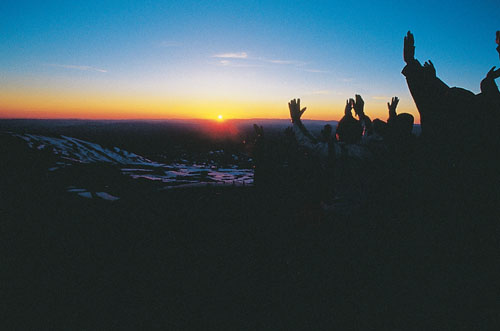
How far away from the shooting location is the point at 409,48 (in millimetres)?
2846

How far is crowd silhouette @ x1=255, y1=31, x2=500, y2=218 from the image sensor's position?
2418 mm

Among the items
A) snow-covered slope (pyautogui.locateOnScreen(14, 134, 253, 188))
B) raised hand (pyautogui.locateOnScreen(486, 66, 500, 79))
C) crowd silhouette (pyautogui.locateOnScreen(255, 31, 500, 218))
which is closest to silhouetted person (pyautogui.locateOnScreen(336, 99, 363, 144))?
crowd silhouette (pyautogui.locateOnScreen(255, 31, 500, 218))

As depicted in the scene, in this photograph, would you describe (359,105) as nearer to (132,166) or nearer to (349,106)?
(349,106)

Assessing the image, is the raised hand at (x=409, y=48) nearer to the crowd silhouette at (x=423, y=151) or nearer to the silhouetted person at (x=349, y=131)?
the crowd silhouette at (x=423, y=151)

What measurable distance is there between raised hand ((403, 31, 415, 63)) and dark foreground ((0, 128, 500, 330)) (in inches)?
64.3

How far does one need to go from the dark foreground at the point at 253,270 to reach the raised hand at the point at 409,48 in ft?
5.35

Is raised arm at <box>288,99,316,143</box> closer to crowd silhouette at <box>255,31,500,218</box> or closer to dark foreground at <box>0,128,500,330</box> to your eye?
crowd silhouette at <box>255,31,500,218</box>

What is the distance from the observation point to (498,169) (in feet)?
7.70

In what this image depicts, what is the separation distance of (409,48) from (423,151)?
1188 mm

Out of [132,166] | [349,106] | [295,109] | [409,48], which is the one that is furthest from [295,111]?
[132,166]

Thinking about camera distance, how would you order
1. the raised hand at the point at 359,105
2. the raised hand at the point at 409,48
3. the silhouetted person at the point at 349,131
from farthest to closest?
the raised hand at the point at 359,105 < the silhouetted person at the point at 349,131 < the raised hand at the point at 409,48

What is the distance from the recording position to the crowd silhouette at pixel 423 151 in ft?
7.93

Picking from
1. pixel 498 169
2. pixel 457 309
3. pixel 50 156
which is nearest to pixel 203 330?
pixel 457 309

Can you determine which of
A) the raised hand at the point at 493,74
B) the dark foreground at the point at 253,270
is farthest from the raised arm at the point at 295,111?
the raised hand at the point at 493,74
